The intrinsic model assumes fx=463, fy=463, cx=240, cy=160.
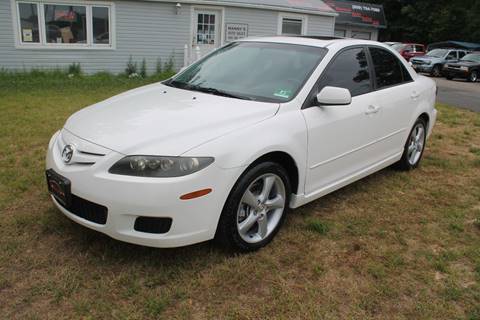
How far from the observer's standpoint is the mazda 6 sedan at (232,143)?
295cm

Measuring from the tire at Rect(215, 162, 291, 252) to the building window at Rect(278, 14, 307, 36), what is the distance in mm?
14679

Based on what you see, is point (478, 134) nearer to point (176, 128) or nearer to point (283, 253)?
point (283, 253)

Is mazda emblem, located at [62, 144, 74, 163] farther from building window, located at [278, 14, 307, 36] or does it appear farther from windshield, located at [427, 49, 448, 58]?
windshield, located at [427, 49, 448, 58]

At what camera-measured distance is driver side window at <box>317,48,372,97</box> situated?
402cm

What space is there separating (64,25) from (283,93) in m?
11.4

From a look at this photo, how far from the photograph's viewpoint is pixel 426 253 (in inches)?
144

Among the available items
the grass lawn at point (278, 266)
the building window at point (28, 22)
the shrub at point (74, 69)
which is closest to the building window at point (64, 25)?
the building window at point (28, 22)

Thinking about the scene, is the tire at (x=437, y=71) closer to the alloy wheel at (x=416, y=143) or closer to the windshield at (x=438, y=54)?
the windshield at (x=438, y=54)

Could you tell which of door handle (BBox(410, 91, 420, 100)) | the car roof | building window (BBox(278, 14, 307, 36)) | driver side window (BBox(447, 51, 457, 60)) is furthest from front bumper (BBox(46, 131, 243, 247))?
driver side window (BBox(447, 51, 457, 60))

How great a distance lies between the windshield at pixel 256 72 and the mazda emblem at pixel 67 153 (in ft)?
4.21

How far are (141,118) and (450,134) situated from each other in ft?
20.6

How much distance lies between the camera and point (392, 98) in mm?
4777

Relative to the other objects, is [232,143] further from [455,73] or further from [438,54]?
[438,54]

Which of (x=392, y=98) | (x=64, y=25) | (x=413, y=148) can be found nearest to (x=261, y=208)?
(x=392, y=98)
